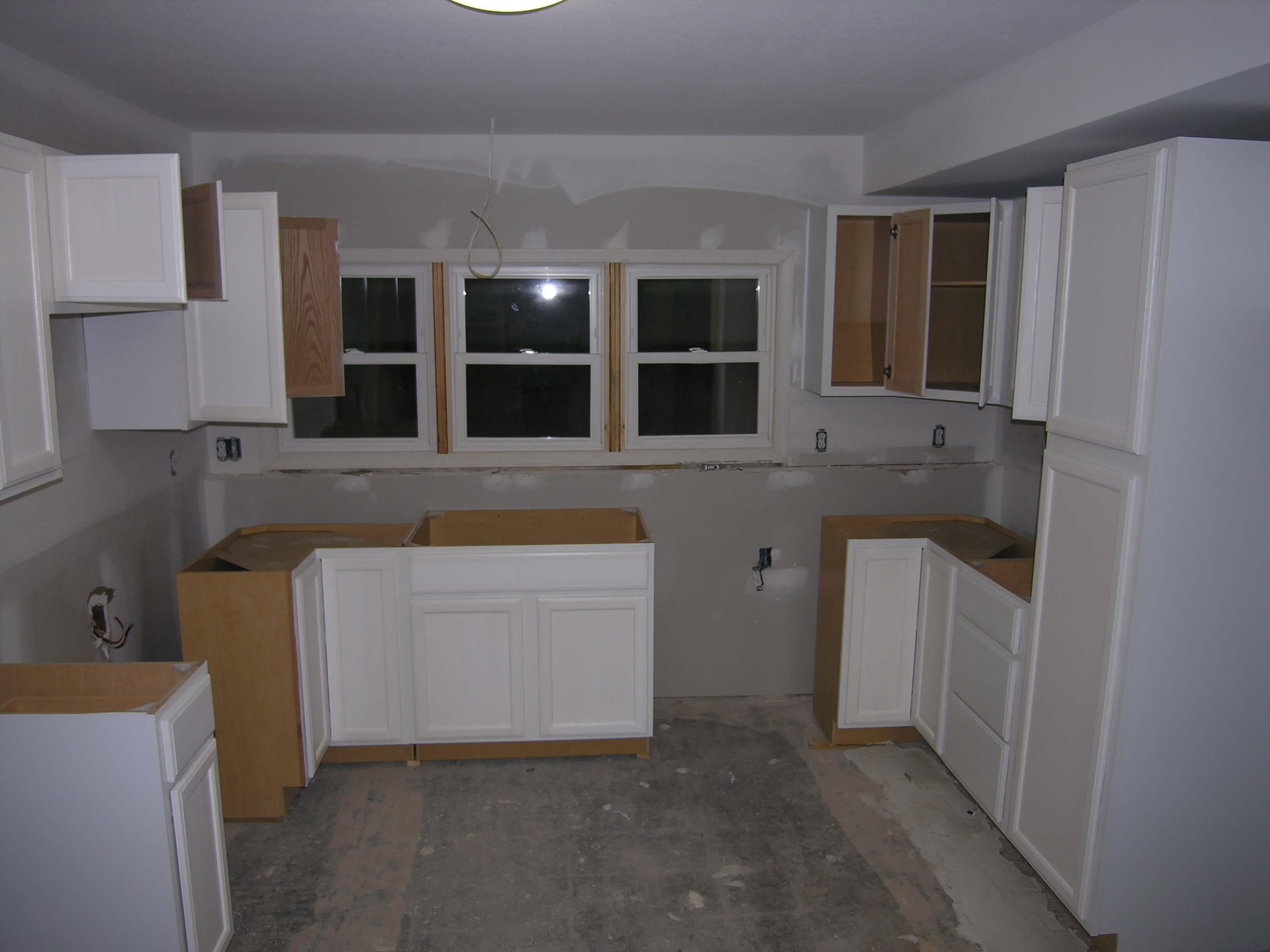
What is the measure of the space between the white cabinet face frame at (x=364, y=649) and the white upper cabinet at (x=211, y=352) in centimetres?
69

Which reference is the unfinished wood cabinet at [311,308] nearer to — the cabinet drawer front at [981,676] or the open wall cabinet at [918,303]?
the open wall cabinet at [918,303]

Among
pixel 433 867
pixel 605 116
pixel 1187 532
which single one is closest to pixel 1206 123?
pixel 1187 532

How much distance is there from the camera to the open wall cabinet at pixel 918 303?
10.5 feet

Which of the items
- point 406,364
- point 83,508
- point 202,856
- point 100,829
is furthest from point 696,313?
point 100,829

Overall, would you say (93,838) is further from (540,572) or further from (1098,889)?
(1098,889)

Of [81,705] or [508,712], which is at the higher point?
[81,705]

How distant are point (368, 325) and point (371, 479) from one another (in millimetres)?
681

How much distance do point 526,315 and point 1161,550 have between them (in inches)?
105

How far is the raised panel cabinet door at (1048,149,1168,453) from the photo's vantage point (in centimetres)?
208

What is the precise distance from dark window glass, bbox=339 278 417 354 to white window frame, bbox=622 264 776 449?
0.96m

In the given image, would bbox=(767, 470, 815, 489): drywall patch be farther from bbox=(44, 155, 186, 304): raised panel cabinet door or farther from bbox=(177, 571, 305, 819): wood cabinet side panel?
bbox=(44, 155, 186, 304): raised panel cabinet door

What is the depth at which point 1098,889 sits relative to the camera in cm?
230

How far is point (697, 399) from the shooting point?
4055 mm

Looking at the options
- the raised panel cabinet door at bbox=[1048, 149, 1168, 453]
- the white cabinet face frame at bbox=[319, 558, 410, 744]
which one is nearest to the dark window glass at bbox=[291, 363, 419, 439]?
the white cabinet face frame at bbox=[319, 558, 410, 744]
